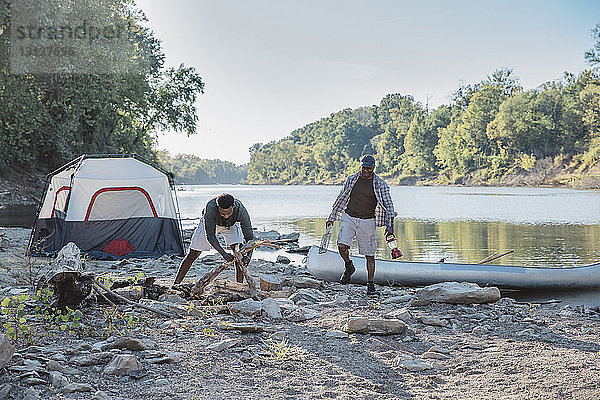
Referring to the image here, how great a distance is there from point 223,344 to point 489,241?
1441 cm

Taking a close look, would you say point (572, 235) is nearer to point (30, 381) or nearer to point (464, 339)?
point (464, 339)

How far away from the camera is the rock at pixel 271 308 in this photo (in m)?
6.22

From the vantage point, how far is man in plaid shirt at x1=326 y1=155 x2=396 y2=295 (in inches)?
304

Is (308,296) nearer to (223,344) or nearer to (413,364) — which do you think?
(223,344)

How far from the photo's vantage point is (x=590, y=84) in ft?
221

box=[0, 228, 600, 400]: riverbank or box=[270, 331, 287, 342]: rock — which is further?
box=[270, 331, 287, 342]: rock

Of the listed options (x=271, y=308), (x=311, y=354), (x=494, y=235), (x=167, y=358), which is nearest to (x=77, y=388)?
(x=167, y=358)

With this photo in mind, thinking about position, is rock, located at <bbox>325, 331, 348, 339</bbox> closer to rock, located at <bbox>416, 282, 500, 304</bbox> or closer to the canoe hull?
rock, located at <bbox>416, 282, 500, 304</bbox>

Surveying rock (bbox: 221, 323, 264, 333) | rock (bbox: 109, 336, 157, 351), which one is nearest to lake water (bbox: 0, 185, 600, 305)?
rock (bbox: 221, 323, 264, 333)

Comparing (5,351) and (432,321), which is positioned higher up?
(5,351)

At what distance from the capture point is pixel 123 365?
4.27 m

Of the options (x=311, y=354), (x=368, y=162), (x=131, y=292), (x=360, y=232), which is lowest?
(x=311, y=354)

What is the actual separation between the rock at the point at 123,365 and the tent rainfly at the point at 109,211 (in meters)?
7.30

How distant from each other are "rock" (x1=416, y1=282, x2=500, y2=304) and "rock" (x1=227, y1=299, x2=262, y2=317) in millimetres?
2205
